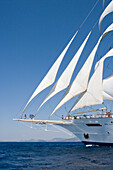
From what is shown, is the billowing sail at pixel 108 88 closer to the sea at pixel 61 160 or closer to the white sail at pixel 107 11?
the white sail at pixel 107 11

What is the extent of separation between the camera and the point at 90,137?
1289 inches

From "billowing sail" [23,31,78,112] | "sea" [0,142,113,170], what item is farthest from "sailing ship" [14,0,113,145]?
"sea" [0,142,113,170]

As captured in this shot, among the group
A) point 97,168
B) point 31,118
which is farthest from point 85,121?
point 97,168

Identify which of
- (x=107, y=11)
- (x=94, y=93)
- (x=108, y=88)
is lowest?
(x=94, y=93)

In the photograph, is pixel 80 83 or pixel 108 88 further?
pixel 108 88

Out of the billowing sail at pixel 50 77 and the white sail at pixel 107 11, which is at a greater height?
the white sail at pixel 107 11

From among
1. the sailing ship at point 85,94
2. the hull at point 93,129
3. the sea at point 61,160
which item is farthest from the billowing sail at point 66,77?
the sea at point 61,160

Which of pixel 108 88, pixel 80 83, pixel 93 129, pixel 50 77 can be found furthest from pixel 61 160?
pixel 108 88

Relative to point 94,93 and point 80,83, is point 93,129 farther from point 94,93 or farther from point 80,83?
point 80,83

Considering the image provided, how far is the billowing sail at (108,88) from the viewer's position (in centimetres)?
3145

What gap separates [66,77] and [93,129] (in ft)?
27.8

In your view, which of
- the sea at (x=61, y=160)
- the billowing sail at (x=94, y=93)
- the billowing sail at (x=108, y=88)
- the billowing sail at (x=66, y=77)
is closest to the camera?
the sea at (x=61, y=160)

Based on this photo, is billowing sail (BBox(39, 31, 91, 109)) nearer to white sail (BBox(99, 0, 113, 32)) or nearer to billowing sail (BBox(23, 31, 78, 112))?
billowing sail (BBox(23, 31, 78, 112))

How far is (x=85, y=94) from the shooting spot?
31.6 m
